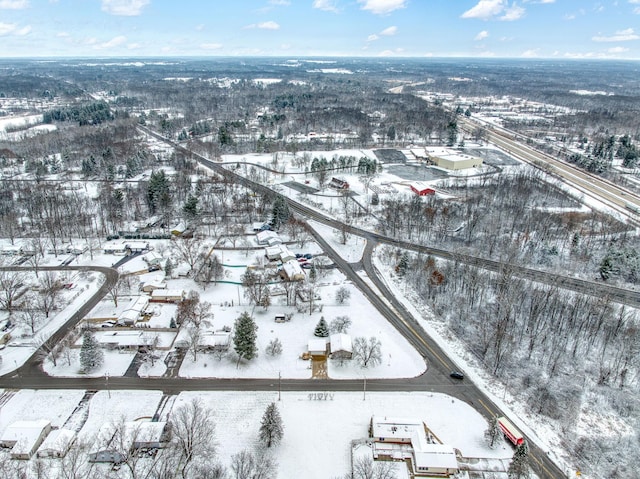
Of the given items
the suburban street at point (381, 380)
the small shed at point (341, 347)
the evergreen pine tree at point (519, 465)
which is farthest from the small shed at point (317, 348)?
the evergreen pine tree at point (519, 465)

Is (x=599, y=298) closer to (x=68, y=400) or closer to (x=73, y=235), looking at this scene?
(x=68, y=400)

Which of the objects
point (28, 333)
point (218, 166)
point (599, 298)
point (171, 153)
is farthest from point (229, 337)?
point (171, 153)

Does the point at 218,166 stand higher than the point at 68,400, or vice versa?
the point at 218,166

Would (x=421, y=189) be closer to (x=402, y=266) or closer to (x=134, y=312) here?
(x=402, y=266)

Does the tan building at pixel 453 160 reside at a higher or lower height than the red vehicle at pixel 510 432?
higher

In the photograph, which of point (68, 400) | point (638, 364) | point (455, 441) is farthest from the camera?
point (638, 364)

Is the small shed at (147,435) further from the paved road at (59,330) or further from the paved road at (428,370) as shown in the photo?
the paved road at (59,330)
